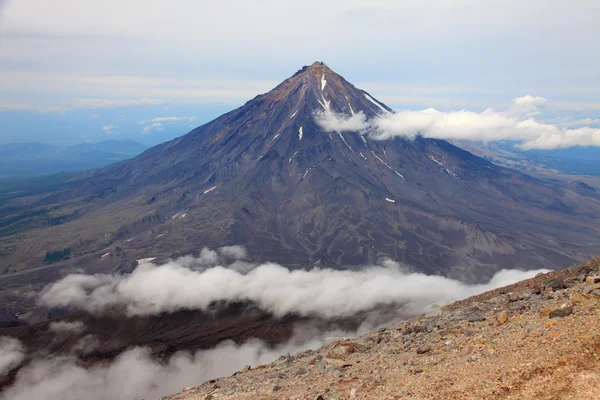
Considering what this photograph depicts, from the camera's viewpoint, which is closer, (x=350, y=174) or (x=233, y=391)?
(x=233, y=391)

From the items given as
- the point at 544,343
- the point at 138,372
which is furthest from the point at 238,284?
the point at 544,343

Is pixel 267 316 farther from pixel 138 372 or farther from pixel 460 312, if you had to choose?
pixel 460 312

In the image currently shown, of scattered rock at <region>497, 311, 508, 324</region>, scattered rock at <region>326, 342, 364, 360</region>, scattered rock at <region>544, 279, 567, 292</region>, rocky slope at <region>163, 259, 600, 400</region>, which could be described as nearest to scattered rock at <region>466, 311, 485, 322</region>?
rocky slope at <region>163, 259, 600, 400</region>

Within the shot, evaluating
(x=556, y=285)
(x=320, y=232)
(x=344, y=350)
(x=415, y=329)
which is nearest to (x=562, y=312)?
(x=556, y=285)

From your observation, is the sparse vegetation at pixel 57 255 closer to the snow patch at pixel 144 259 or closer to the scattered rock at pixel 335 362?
the snow patch at pixel 144 259

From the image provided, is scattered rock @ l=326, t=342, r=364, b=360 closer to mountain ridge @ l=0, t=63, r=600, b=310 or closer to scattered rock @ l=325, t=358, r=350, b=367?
scattered rock @ l=325, t=358, r=350, b=367
